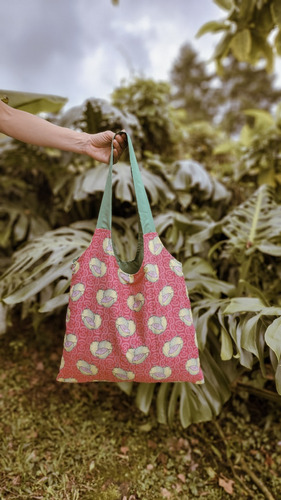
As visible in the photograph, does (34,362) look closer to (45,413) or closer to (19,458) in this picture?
(45,413)

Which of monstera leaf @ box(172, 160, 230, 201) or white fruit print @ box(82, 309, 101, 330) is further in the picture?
monstera leaf @ box(172, 160, 230, 201)

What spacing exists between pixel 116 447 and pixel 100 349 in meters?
0.77

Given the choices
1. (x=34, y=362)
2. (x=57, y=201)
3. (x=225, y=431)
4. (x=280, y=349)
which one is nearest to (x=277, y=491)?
(x=225, y=431)

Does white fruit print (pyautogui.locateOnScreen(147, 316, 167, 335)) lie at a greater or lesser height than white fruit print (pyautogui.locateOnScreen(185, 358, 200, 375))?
greater

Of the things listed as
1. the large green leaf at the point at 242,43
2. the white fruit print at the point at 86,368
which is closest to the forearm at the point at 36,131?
the white fruit print at the point at 86,368

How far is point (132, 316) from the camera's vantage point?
0.91 m

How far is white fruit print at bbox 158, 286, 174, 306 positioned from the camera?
0.88 metres

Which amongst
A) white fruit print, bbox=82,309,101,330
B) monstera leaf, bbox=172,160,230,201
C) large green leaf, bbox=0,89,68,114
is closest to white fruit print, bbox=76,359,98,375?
white fruit print, bbox=82,309,101,330

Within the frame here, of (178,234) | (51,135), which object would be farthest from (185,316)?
(178,234)

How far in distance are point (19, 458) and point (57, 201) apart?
1.75 m

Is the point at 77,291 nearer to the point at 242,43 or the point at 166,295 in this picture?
the point at 166,295

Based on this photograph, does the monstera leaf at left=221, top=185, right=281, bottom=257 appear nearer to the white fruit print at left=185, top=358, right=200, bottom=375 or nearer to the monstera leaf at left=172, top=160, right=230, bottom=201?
the monstera leaf at left=172, top=160, right=230, bottom=201

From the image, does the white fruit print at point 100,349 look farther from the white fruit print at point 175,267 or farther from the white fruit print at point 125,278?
the white fruit print at point 175,267

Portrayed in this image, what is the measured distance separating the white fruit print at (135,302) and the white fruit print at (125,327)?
0.04 m
